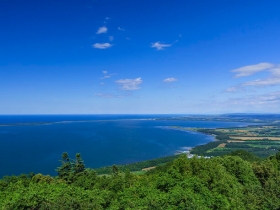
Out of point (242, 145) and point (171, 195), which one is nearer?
point (171, 195)

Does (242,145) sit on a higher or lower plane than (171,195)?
lower

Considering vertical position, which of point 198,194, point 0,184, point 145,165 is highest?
point 198,194

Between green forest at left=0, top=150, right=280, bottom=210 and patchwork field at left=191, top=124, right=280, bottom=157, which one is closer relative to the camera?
green forest at left=0, top=150, right=280, bottom=210

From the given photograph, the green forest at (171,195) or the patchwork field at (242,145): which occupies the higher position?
the green forest at (171,195)

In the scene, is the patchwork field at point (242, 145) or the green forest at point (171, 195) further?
the patchwork field at point (242, 145)

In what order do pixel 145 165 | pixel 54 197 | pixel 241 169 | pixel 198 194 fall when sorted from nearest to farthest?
1. pixel 54 197
2. pixel 198 194
3. pixel 241 169
4. pixel 145 165

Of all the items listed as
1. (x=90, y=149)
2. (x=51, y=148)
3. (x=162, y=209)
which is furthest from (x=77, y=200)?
(x=51, y=148)

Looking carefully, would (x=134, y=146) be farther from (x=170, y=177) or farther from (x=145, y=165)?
(x=170, y=177)

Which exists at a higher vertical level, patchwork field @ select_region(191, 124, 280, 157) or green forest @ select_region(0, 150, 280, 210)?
green forest @ select_region(0, 150, 280, 210)

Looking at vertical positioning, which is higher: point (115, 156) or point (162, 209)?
point (162, 209)

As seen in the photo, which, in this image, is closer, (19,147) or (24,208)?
(24,208)

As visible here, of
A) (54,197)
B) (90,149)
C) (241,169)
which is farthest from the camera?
(90,149)
